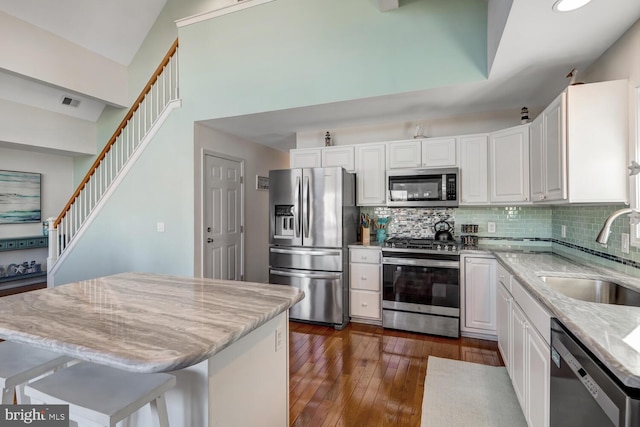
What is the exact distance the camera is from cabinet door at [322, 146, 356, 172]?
13.2 feet

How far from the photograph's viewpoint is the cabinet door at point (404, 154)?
371 cm

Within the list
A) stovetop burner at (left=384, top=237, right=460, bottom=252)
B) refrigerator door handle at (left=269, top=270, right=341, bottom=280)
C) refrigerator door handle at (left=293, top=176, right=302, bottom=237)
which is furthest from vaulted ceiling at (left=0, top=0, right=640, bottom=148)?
refrigerator door handle at (left=269, top=270, right=341, bottom=280)

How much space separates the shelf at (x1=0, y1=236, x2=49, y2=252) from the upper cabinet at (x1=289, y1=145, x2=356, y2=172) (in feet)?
16.8

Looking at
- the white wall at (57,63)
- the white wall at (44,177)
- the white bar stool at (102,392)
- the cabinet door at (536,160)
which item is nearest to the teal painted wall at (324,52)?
the cabinet door at (536,160)

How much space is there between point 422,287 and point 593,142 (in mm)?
1992

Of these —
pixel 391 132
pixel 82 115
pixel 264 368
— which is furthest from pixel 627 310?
pixel 82 115

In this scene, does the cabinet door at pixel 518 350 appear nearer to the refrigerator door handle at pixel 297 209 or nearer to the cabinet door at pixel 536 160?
the cabinet door at pixel 536 160

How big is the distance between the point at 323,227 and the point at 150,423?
2.59 meters

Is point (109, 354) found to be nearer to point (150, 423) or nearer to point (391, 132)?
point (150, 423)

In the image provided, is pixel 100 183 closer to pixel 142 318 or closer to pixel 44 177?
pixel 44 177

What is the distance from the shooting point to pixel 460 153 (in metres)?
3.54

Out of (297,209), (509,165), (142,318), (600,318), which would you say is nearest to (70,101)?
(297,209)

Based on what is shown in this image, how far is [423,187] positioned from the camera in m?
3.62

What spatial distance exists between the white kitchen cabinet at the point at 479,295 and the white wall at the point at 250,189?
3209 millimetres
